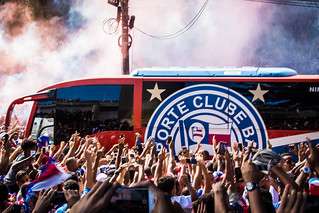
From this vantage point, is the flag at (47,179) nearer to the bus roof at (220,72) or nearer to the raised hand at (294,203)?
the raised hand at (294,203)

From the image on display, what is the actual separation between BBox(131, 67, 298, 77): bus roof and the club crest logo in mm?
412

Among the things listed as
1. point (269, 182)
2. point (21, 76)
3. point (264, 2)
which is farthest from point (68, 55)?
point (269, 182)

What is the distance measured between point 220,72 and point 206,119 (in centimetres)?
138

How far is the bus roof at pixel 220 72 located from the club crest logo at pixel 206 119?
1.35 feet

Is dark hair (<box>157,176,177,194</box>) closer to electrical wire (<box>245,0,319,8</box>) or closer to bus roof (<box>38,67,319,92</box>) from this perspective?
bus roof (<box>38,67,319,92</box>)

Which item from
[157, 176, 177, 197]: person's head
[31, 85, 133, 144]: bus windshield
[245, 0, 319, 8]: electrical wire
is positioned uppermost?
[245, 0, 319, 8]: electrical wire

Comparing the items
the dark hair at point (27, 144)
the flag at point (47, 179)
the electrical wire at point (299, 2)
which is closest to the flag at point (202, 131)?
the dark hair at point (27, 144)

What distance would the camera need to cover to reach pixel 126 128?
39.1ft

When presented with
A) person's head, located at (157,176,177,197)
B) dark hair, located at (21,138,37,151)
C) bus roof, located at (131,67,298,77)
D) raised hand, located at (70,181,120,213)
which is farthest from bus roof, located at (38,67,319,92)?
raised hand, located at (70,181,120,213)

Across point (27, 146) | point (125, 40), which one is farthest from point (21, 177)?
point (125, 40)

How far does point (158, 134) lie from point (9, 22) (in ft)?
64.0

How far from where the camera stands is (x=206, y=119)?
1145 cm

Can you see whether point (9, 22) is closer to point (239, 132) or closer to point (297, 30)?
point (297, 30)

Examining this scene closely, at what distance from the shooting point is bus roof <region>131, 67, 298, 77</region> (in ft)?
37.8
